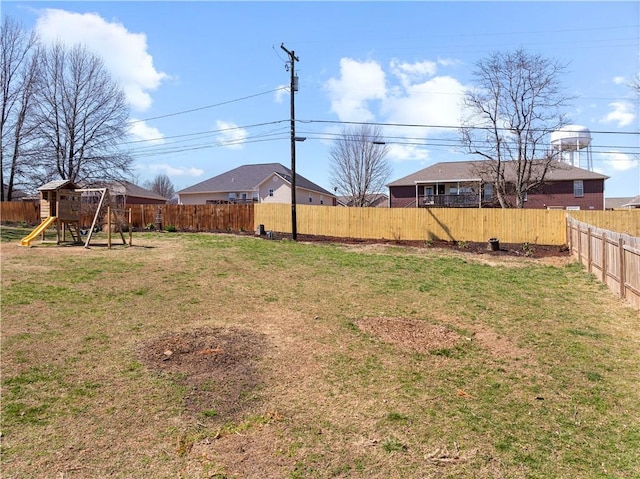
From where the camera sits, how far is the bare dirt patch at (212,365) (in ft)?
12.9

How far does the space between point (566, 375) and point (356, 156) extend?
39439 mm

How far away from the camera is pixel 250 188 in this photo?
3866 cm

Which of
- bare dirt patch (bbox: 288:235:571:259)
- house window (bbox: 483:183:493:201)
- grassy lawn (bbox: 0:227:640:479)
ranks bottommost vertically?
grassy lawn (bbox: 0:227:640:479)

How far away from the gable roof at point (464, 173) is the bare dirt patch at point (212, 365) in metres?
29.7

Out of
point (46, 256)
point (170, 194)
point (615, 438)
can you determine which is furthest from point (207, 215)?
point (170, 194)

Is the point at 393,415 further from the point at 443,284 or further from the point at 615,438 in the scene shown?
the point at 443,284

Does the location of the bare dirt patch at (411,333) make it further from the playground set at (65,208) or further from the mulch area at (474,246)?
the playground set at (65,208)

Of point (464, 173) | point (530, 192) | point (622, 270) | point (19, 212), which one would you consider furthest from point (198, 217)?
point (530, 192)

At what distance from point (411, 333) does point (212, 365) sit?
310 centimetres

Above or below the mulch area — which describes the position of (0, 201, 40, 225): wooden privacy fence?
above

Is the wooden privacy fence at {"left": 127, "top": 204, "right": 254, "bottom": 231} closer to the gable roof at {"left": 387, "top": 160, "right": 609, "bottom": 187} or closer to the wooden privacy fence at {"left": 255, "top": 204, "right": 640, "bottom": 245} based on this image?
the wooden privacy fence at {"left": 255, "top": 204, "right": 640, "bottom": 245}

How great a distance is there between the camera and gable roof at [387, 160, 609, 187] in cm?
3419

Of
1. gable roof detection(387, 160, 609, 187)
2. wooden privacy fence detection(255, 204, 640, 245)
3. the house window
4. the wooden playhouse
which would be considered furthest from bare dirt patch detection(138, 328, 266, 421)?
the house window

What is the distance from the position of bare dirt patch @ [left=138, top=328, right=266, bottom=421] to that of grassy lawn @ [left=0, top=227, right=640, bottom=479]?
0.02 metres
